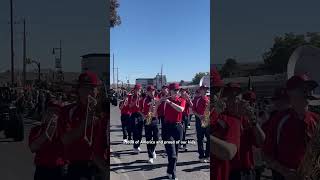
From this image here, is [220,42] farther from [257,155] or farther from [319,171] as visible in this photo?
[319,171]

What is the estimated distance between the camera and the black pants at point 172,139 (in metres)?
3.52

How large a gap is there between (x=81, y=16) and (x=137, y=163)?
4.84ft

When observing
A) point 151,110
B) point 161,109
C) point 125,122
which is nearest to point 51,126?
point 161,109

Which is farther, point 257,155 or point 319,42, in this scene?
point 257,155

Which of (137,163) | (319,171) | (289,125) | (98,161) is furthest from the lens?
(137,163)

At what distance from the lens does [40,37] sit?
9.49ft

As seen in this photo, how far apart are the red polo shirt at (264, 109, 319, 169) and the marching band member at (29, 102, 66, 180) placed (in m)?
1.21

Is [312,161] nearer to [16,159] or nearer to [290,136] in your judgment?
[290,136]

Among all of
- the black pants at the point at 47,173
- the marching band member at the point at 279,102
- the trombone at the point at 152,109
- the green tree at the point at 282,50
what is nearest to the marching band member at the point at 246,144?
the marching band member at the point at 279,102

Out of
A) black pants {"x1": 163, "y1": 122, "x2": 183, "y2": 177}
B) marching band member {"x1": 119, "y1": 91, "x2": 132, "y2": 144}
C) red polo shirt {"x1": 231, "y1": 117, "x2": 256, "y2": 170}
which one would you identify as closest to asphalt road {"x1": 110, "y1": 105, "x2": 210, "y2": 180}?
black pants {"x1": 163, "y1": 122, "x2": 183, "y2": 177}

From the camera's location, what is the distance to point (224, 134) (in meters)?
2.96

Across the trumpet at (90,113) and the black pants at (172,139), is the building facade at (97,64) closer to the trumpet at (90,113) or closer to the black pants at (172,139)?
the trumpet at (90,113)

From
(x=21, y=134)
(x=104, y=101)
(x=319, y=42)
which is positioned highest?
(x=319, y=42)

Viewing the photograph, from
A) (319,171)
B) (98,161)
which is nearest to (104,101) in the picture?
(98,161)
